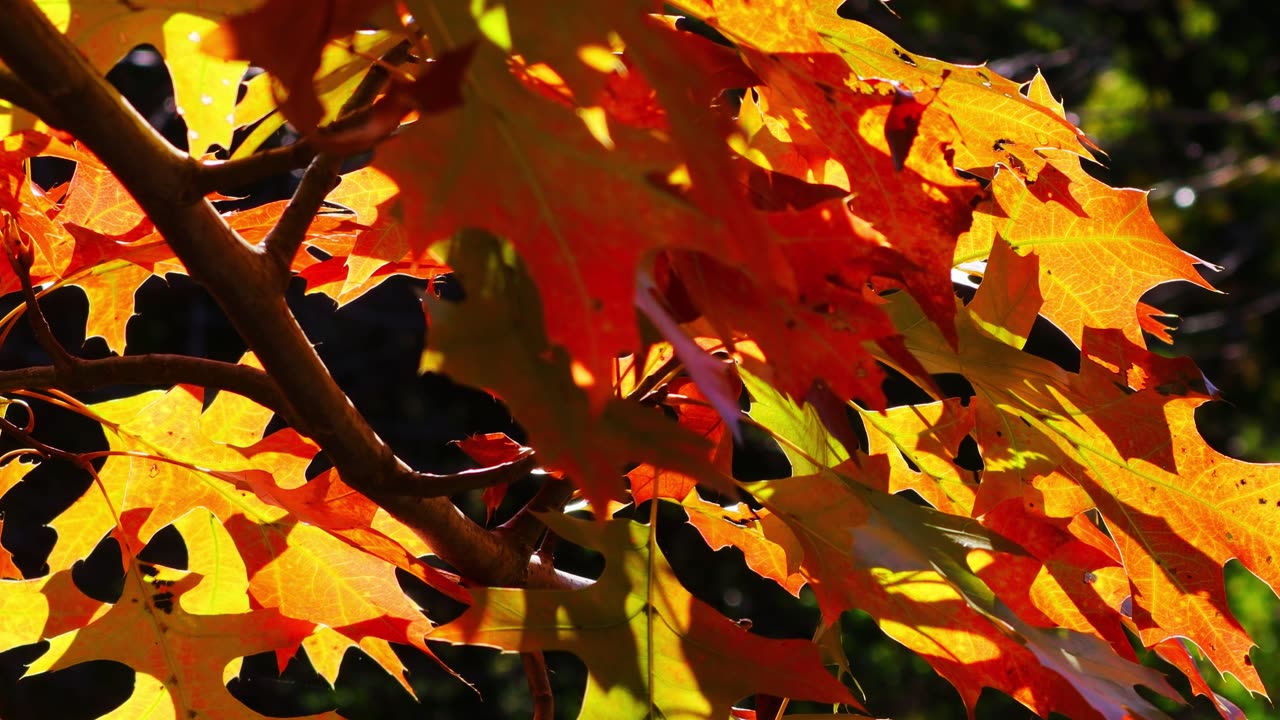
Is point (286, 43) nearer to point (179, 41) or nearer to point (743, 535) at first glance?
point (179, 41)

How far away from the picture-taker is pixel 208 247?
1.54 ft

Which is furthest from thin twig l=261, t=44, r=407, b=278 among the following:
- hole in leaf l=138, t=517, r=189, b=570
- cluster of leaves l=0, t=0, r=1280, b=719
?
hole in leaf l=138, t=517, r=189, b=570

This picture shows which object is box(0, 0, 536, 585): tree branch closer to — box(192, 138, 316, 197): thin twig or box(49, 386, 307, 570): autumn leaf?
box(192, 138, 316, 197): thin twig

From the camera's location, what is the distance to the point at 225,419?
804mm

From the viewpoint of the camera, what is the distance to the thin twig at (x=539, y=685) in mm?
653

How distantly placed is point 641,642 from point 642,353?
0.23 metres

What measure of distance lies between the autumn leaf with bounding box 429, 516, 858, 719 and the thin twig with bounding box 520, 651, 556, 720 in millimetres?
60

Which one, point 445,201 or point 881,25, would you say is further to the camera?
point 881,25

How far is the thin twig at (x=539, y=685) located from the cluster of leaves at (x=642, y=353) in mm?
47

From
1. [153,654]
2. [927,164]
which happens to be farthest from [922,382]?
[153,654]

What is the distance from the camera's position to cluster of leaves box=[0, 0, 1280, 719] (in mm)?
380

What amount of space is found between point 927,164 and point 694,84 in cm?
17

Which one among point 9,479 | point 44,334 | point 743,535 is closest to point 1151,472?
point 743,535

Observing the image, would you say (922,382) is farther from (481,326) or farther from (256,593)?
(256,593)
